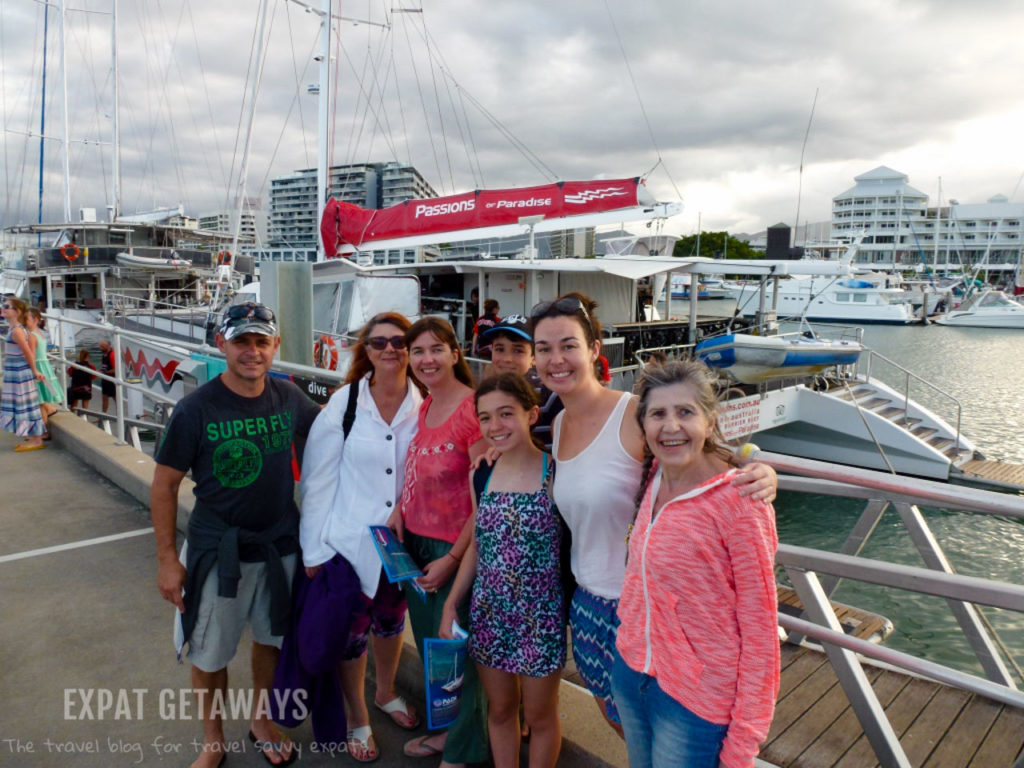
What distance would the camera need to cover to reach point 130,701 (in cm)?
300

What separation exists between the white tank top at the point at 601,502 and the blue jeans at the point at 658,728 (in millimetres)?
276

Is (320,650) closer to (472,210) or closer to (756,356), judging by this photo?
(756,356)

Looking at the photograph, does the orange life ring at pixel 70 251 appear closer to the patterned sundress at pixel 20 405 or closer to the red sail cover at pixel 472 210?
the red sail cover at pixel 472 210

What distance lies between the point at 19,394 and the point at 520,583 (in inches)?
276

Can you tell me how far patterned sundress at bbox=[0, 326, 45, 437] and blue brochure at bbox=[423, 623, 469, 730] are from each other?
6.64 meters

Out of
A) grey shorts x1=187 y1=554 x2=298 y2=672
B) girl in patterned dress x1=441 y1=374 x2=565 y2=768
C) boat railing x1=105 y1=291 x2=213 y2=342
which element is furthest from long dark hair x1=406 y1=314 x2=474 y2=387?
boat railing x1=105 y1=291 x2=213 y2=342

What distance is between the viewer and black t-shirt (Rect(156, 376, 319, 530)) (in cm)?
247

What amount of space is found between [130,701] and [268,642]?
2.76ft

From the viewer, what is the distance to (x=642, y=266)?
12078 mm

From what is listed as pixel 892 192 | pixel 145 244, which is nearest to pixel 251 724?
pixel 145 244

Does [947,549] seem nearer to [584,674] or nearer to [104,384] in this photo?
[584,674]

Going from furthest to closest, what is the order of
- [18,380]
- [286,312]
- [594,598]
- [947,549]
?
1. [947,549]
2. [18,380]
3. [286,312]
4. [594,598]

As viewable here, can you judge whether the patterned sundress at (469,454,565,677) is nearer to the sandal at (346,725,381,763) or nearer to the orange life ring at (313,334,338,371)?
the sandal at (346,725,381,763)

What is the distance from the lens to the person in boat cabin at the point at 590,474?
2.07 m
